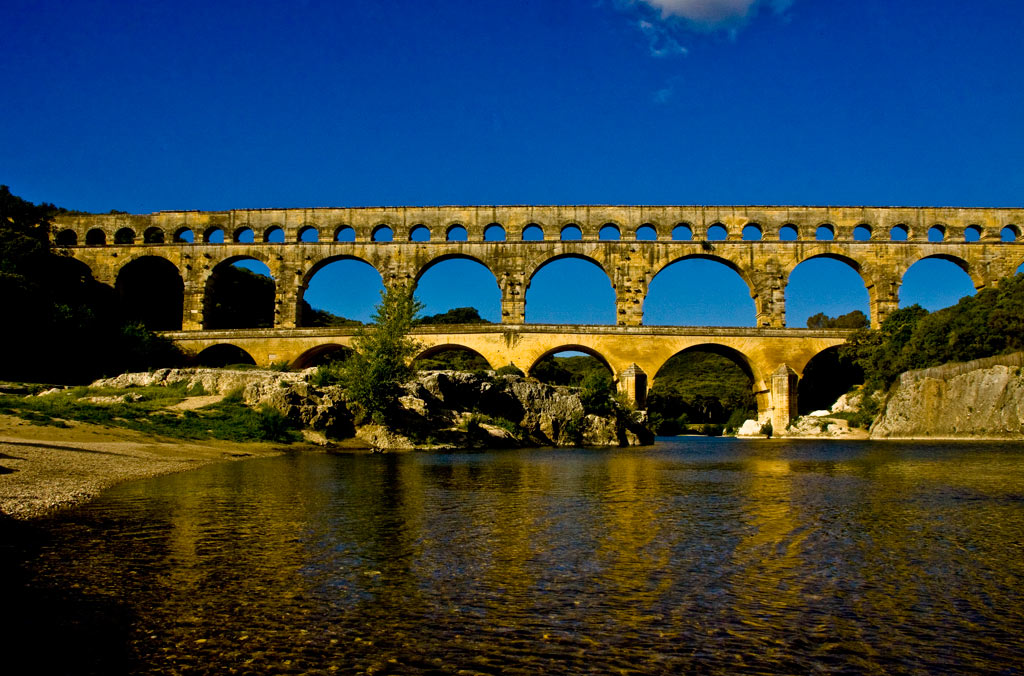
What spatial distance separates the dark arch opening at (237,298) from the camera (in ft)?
149

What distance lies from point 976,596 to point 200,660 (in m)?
4.63

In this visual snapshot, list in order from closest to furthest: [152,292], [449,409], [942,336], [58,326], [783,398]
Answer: [449,409] < [58,326] < [942,336] < [783,398] < [152,292]

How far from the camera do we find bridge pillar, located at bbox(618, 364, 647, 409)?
37.8 meters

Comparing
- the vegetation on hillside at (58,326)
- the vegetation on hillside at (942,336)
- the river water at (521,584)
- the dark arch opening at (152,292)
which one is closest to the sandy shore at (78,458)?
the river water at (521,584)

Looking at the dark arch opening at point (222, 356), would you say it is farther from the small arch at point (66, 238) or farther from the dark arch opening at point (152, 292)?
the small arch at point (66, 238)

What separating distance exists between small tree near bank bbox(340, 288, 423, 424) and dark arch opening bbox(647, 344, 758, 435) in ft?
96.1

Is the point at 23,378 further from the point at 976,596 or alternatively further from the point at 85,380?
the point at 976,596

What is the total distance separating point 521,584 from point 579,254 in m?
39.1

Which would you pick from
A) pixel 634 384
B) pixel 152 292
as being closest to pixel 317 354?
pixel 152 292

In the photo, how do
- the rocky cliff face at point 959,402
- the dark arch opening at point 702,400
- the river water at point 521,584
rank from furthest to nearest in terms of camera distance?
the dark arch opening at point 702,400, the rocky cliff face at point 959,402, the river water at point 521,584

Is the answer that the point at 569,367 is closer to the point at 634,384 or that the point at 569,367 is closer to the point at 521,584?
the point at 634,384

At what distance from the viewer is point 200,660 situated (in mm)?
3387

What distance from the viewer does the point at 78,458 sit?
12008 mm

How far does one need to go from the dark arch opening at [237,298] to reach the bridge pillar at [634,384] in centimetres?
2383
